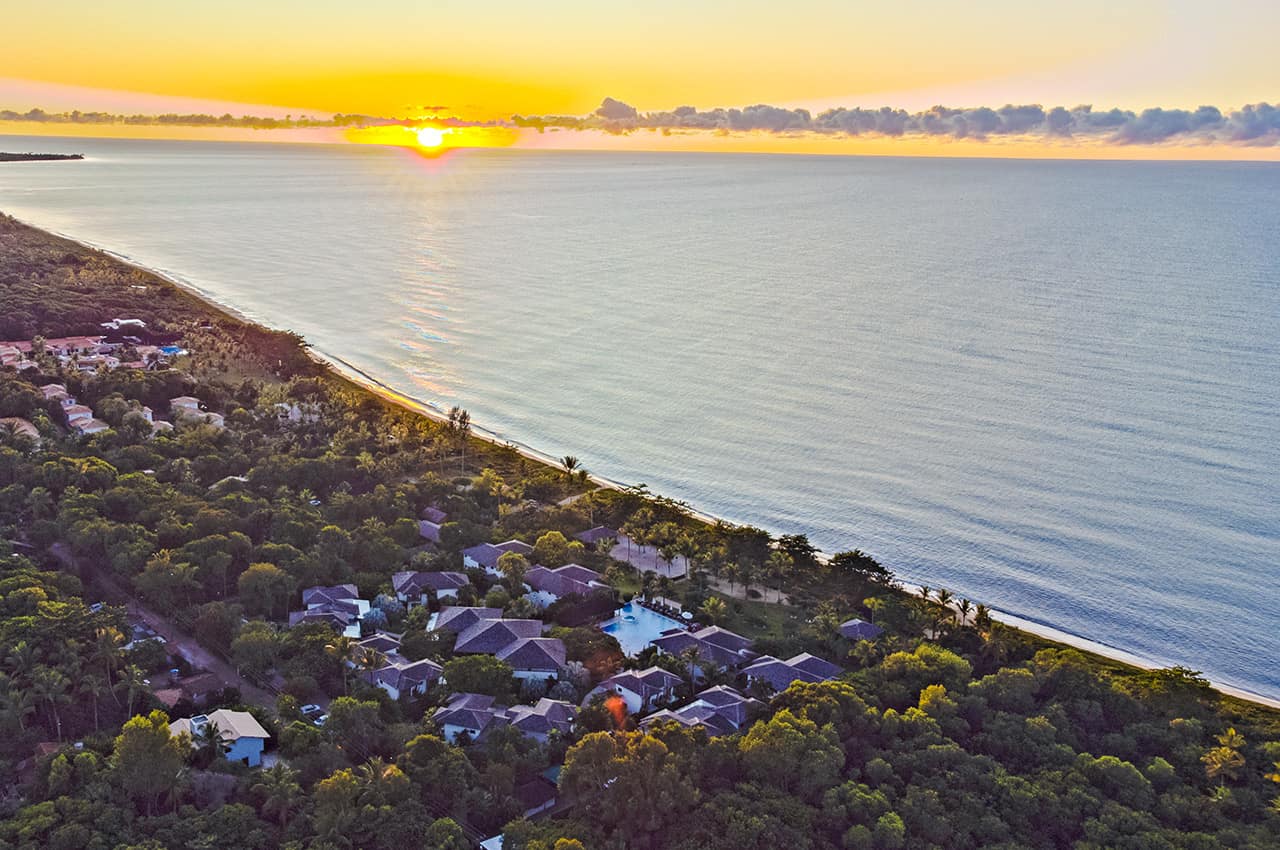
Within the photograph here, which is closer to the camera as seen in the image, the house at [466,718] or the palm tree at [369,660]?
the house at [466,718]

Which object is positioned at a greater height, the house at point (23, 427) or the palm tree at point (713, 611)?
the house at point (23, 427)

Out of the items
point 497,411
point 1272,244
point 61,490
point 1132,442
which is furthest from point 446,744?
point 1272,244

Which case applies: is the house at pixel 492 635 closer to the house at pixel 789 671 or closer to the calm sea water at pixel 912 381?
the house at pixel 789 671

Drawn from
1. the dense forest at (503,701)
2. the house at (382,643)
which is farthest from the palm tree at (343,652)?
the house at (382,643)

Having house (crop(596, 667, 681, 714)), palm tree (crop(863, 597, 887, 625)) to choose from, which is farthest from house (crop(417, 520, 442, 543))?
palm tree (crop(863, 597, 887, 625))

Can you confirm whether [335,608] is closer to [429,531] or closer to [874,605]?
[429,531]

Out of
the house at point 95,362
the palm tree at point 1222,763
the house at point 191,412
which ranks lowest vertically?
the palm tree at point 1222,763

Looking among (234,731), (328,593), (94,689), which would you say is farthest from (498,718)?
(94,689)

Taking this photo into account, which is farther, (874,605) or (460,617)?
(874,605)

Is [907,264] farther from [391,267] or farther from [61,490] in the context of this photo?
[61,490]
